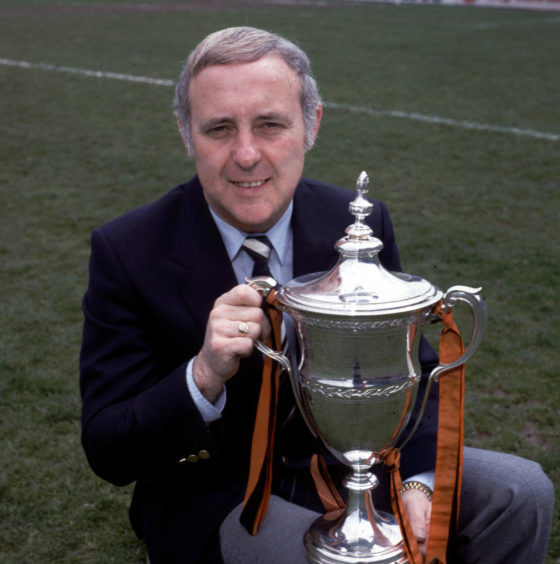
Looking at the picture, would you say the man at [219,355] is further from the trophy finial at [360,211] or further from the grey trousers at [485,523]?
the trophy finial at [360,211]

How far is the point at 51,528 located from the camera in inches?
112

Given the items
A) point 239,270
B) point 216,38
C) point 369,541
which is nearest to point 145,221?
point 239,270

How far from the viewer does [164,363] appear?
213 cm

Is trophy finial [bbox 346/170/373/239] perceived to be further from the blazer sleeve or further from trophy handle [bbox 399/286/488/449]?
the blazer sleeve

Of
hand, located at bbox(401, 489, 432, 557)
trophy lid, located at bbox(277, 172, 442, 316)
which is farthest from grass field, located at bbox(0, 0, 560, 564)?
trophy lid, located at bbox(277, 172, 442, 316)

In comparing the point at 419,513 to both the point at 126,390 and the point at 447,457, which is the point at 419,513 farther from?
the point at 126,390

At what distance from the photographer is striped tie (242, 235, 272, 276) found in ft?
6.78

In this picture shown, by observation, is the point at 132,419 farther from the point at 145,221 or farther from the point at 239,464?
the point at 145,221

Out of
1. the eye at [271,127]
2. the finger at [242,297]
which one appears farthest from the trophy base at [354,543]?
the eye at [271,127]

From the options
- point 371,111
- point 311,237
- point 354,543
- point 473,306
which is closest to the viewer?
point 473,306

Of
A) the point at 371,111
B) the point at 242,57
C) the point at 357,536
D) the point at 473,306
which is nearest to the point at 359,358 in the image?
the point at 473,306

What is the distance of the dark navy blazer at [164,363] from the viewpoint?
1958 mm

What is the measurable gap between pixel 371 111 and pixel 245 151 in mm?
8391

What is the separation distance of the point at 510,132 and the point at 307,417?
7.65 m
